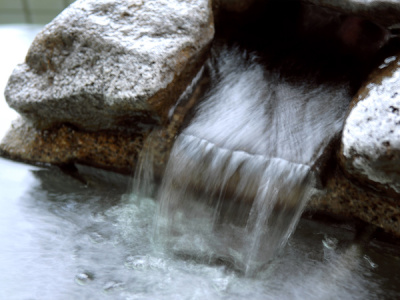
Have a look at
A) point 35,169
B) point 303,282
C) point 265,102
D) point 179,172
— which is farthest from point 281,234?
point 35,169

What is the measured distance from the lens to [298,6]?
2.65 meters

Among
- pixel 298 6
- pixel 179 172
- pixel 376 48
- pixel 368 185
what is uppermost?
pixel 298 6

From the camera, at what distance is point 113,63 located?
7.01ft

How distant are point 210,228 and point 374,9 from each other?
3.96 feet

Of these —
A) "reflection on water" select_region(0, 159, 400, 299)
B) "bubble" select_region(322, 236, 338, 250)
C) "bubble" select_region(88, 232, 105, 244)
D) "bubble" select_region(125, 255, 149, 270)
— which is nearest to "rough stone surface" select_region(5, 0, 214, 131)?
"reflection on water" select_region(0, 159, 400, 299)

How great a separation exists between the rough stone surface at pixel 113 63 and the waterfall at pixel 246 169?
254mm

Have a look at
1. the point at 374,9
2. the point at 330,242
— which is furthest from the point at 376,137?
the point at 374,9

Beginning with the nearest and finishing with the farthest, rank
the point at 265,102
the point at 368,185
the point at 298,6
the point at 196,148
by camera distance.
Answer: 1. the point at 368,185
2. the point at 196,148
3. the point at 265,102
4. the point at 298,6

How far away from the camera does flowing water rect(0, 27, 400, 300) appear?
1.62m

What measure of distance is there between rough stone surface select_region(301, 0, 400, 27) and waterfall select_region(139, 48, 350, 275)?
0.38 metres

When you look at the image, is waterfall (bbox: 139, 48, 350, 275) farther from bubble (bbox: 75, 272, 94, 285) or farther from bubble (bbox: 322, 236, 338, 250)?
bubble (bbox: 75, 272, 94, 285)

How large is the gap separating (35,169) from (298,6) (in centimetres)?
184

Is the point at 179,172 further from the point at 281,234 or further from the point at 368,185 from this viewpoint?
the point at 368,185

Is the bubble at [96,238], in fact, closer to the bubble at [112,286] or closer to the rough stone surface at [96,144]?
the bubble at [112,286]
